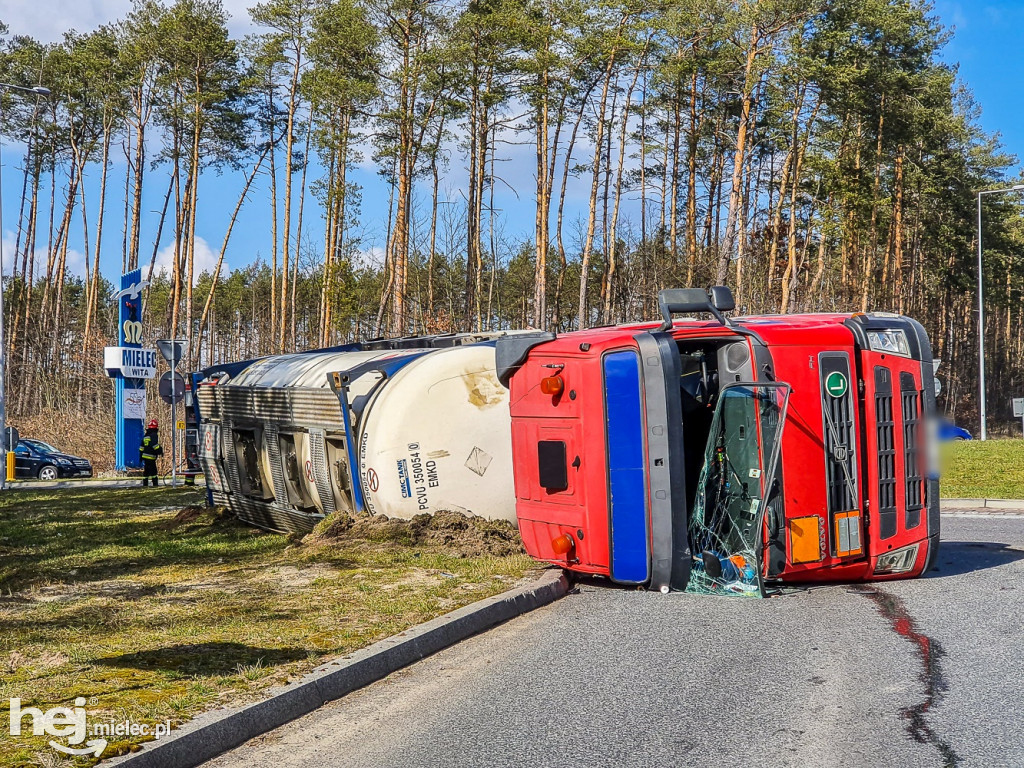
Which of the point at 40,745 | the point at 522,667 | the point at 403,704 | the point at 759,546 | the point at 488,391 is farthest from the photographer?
the point at 488,391

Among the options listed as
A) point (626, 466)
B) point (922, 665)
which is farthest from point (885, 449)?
point (922, 665)

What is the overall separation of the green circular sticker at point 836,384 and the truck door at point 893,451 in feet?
0.62

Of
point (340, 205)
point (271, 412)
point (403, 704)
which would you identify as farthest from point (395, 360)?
point (340, 205)

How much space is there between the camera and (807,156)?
38156 millimetres

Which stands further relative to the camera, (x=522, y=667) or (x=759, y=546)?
(x=759, y=546)

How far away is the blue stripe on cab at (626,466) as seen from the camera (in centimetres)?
786

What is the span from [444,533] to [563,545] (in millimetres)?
2235

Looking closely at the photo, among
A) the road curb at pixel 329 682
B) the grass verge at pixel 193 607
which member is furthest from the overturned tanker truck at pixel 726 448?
the grass verge at pixel 193 607

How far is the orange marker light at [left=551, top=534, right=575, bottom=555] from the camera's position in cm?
831

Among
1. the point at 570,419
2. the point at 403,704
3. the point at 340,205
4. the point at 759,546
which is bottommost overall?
the point at 403,704

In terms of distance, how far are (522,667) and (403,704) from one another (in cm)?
94

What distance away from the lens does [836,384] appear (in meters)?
8.00

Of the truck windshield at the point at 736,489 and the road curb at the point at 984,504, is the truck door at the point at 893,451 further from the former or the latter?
the road curb at the point at 984,504

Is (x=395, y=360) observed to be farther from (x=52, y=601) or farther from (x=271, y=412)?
(x=52, y=601)
